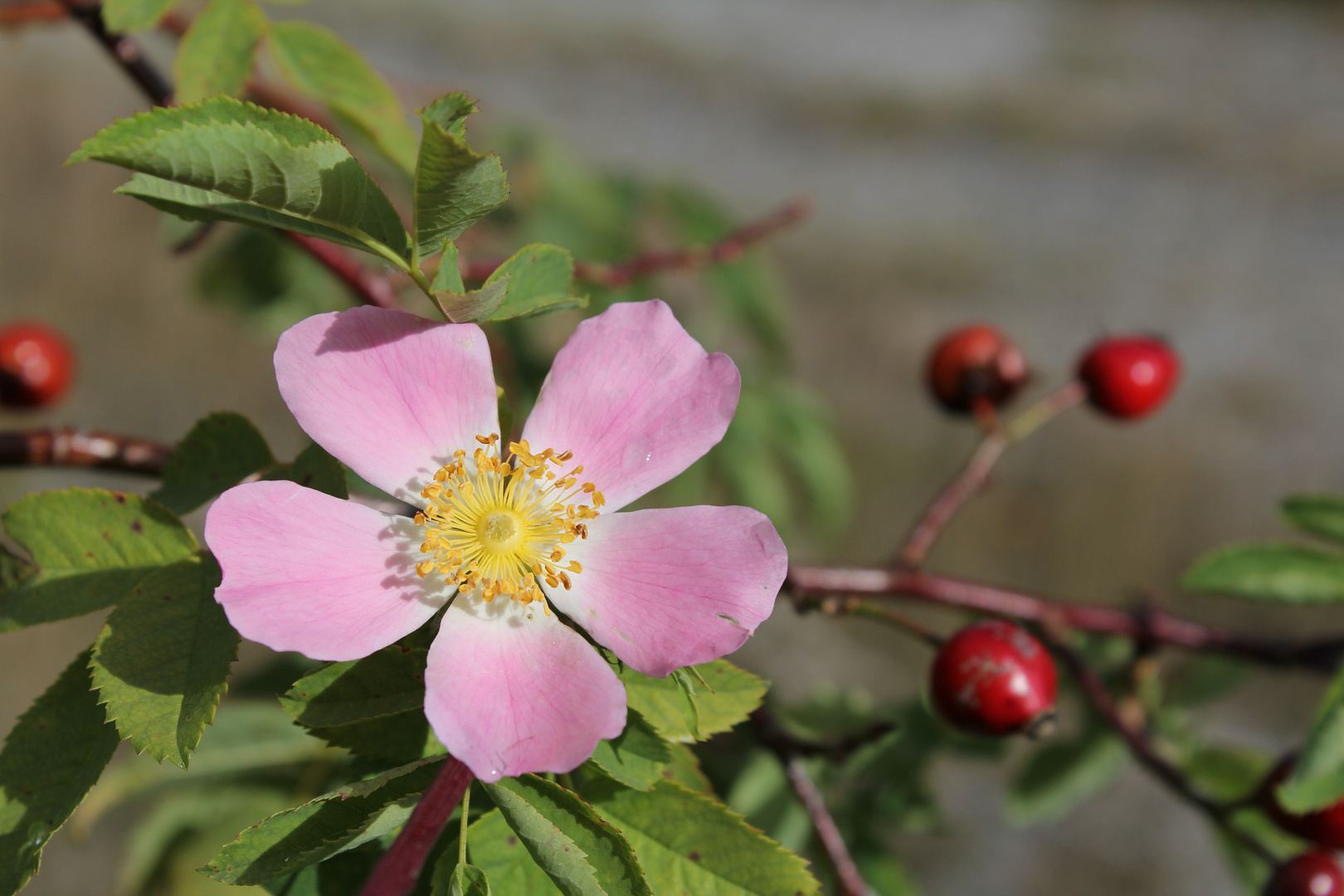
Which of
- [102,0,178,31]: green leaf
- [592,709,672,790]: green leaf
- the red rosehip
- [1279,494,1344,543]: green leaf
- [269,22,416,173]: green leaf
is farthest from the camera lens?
the red rosehip

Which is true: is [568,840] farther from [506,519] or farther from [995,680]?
[995,680]

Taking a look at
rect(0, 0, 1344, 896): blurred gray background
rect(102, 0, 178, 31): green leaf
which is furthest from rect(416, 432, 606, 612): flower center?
rect(0, 0, 1344, 896): blurred gray background

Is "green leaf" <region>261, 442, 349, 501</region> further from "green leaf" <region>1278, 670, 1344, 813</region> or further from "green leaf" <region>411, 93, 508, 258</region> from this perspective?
"green leaf" <region>1278, 670, 1344, 813</region>

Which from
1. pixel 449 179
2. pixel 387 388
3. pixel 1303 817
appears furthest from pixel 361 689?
pixel 1303 817

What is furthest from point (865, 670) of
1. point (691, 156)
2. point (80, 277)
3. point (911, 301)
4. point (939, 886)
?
point (80, 277)

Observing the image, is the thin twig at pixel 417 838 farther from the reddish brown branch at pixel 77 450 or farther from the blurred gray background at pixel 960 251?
the blurred gray background at pixel 960 251

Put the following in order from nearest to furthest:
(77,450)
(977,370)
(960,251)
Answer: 1. (77,450)
2. (977,370)
3. (960,251)
